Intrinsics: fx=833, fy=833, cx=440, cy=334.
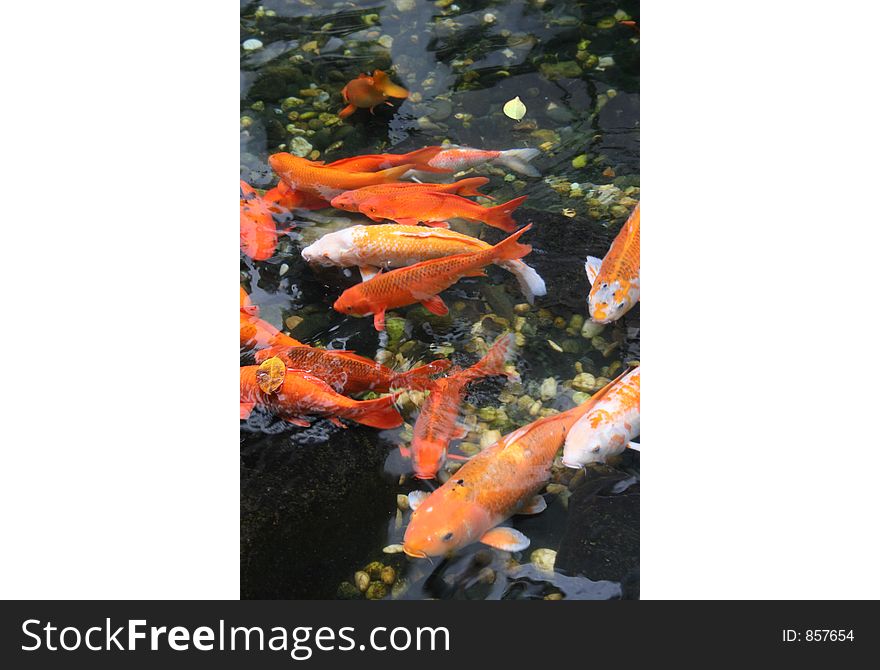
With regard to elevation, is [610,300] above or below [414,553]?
above

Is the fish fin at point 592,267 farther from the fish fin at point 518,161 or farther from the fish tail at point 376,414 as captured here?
the fish tail at point 376,414

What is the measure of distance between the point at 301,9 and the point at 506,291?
1.51 m

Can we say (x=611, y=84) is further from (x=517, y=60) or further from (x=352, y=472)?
(x=352, y=472)

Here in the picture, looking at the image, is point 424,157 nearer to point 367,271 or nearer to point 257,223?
point 367,271

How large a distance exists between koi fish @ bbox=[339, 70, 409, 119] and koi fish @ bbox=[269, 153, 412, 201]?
0.29 metres

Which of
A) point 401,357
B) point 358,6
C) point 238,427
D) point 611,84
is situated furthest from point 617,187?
point 238,427

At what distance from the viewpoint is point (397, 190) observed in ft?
10.0

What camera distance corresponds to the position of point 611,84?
3236 millimetres

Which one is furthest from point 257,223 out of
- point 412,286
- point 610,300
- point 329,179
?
point 610,300

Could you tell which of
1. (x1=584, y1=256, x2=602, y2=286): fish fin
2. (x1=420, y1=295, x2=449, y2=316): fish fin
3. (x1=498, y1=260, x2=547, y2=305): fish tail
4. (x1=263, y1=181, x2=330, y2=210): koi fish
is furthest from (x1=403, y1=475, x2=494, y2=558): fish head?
(x1=263, y1=181, x2=330, y2=210): koi fish

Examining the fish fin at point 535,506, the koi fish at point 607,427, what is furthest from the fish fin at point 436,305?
the fish fin at point 535,506

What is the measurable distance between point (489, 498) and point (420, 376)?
51cm

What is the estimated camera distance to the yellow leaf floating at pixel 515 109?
10.5 feet

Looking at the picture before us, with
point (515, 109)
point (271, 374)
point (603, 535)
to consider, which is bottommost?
point (603, 535)
